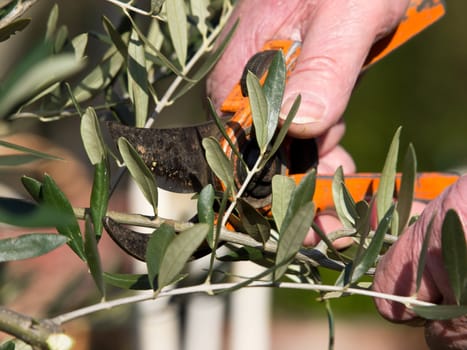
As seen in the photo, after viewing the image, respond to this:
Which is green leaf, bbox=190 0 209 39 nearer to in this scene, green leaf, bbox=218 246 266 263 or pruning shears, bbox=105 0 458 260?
pruning shears, bbox=105 0 458 260

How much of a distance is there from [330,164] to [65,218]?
50.9 inches

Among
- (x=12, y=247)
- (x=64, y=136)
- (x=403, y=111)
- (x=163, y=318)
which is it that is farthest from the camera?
(x=403, y=111)

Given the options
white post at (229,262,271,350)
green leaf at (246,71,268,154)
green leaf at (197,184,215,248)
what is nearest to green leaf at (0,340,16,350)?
green leaf at (197,184,215,248)

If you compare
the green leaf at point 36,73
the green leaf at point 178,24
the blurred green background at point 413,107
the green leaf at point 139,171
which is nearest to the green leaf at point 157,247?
the green leaf at point 139,171

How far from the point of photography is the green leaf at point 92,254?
70cm

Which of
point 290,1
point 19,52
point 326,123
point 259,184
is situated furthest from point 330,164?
point 19,52

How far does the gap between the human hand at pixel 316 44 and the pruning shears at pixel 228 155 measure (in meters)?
0.05

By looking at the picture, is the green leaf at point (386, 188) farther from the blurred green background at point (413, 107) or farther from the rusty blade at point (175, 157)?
the blurred green background at point (413, 107)

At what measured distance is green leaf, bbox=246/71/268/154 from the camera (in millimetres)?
835

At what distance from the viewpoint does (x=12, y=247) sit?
685mm

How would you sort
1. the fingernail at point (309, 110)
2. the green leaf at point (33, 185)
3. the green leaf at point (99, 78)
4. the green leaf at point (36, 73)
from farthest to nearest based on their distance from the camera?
the fingernail at point (309, 110) → the green leaf at point (99, 78) → the green leaf at point (33, 185) → the green leaf at point (36, 73)

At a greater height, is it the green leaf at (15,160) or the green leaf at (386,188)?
the green leaf at (15,160)

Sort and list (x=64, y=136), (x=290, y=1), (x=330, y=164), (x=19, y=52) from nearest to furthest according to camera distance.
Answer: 1. (x=290, y=1)
2. (x=330, y=164)
3. (x=19, y=52)
4. (x=64, y=136)

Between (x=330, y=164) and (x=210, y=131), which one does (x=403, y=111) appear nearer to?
(x=330, y=164)
